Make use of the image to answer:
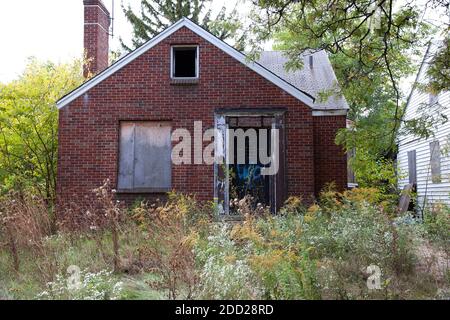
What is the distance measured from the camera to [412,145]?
20.2m

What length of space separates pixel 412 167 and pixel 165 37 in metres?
13.1

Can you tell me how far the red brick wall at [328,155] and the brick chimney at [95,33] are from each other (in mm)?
8193

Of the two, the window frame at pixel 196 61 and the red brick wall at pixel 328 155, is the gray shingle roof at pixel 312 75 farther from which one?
the window frame at pixel 196 61

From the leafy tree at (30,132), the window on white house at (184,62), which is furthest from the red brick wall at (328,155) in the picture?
the leafy tree at (30,132)

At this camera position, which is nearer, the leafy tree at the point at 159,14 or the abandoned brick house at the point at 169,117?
the abandoned brick house at the point at 169,117

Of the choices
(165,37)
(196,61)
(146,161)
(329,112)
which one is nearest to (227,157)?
(146,161)

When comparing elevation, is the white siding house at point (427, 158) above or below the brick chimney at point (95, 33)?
below

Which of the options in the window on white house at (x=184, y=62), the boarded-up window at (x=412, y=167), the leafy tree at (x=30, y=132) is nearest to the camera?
the window on white house at (x=184, y=62)

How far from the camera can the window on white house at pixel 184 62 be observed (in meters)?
12.5

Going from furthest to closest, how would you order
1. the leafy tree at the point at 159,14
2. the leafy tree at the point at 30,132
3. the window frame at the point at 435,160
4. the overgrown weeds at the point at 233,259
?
the leafy tree at the point at 159,14 → the window frame at the point at 435,160 → the leafy tree at the point at 30,132 → the overgrown weeds at the point at 233,259

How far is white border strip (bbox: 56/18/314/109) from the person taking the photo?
12.1 meters

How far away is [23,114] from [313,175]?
7.98 meters

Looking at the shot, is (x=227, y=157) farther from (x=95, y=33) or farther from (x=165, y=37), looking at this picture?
(x=95, y=33)
